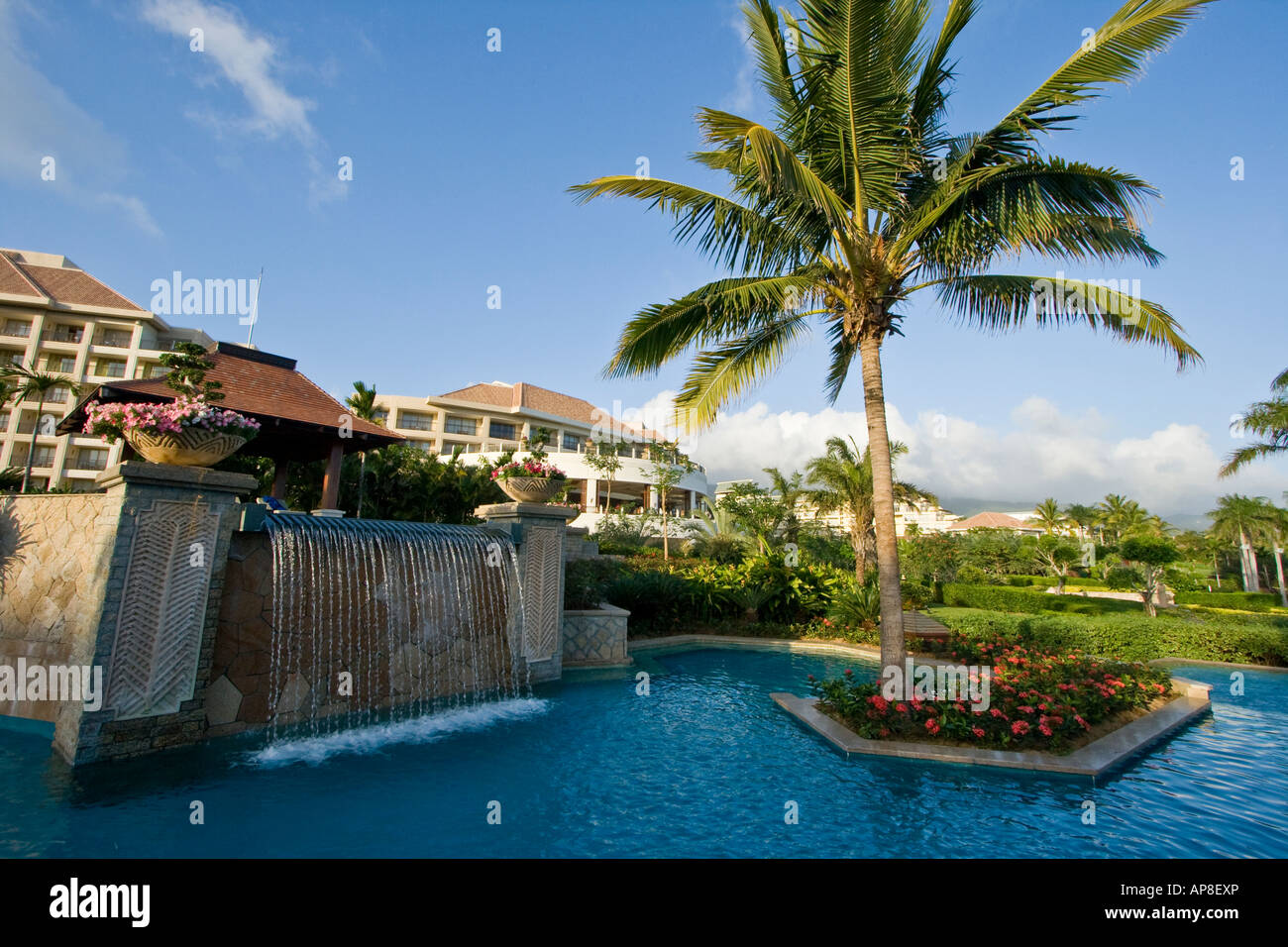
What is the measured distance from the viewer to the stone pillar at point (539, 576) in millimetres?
9305

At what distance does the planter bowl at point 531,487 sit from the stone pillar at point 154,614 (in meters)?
3.92

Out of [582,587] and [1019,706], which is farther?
[582,587]

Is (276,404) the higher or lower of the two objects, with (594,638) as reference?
higher

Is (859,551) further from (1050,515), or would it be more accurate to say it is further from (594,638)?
(1050,515)

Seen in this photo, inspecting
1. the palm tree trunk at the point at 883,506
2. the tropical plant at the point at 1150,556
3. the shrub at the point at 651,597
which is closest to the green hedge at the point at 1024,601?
the tropical plant at the point at 1150,556

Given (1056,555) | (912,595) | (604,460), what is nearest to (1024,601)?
(912,595)

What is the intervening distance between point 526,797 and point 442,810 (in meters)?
0.70

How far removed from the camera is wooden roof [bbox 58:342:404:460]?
40.9ft

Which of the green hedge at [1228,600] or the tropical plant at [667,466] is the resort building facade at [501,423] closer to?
the tropical plant at [667,466]

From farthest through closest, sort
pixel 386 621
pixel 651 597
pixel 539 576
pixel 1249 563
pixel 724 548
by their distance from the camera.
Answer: pixel 1249 563, pixel 724 548, pixel 651 597, pixel 539 576, pixel 386 621

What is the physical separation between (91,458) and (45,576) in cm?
4525

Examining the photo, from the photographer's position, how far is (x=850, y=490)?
21.6m

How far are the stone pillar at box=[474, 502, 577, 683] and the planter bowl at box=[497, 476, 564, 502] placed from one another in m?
0.13

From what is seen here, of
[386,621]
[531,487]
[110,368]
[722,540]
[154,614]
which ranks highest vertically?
[110,368]
